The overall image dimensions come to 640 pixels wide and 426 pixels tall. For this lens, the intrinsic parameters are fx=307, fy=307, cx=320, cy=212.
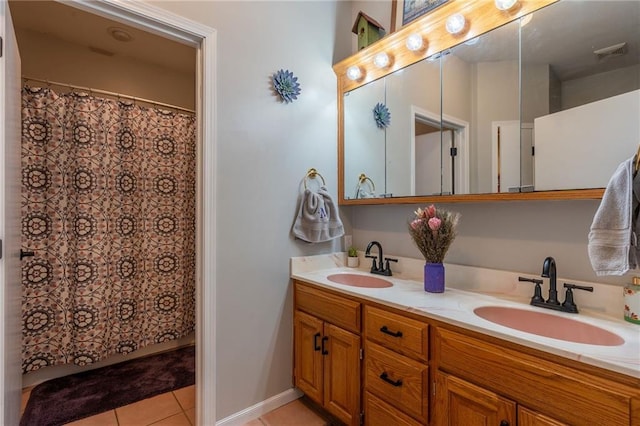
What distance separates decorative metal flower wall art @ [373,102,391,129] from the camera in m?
1.95

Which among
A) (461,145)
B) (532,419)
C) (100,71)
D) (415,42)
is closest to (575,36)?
(461,145)

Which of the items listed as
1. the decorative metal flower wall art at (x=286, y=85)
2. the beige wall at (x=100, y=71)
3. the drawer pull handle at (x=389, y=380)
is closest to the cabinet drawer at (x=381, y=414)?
the drawer pull handle at (x=389, y=380)

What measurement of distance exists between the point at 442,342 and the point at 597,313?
61cm

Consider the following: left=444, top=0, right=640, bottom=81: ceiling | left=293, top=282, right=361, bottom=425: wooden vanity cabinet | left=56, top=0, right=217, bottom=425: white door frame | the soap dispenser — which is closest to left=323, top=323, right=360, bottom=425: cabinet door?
left=293, top=282, right=361, bottom=425: wooden vanity cabinet

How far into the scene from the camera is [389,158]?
6.42 ft

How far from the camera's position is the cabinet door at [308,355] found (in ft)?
5.53

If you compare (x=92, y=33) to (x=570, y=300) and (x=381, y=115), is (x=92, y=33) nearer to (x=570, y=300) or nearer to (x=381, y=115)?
(x=381, y=115)

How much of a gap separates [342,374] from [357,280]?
57 centimetres

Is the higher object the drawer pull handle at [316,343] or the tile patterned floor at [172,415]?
the drawer pull handle at [316,343]

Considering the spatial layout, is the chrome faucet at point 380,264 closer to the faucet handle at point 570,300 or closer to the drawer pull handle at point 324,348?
the drawer pull handle at point 324,348

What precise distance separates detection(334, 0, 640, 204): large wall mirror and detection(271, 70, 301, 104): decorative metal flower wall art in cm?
42

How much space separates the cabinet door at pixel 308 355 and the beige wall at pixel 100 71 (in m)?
2.33

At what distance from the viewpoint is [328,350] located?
1.62 meters

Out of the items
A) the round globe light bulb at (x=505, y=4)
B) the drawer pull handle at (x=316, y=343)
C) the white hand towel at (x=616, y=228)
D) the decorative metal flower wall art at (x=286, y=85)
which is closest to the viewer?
the white hand towel at (x=616, y=228)
